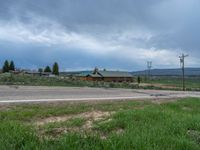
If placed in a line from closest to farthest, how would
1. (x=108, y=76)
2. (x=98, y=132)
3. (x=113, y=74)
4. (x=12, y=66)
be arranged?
1. (x=98, y=132)
2. (x=108, y=76)
3. (x=113, y=74)
4. (x=12, y=66)

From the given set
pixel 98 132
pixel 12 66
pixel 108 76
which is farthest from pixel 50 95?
pixel 12 66

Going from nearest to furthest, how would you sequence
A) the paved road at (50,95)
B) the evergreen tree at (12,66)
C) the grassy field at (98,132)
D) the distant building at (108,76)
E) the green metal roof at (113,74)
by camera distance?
the grassy field at (98,132) → the paved road at (50,95) → the distant building at (108,76) → the green metal roof at (113,74) → the evergreen tree at (12,66)

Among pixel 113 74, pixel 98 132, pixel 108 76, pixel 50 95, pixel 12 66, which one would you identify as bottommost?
pixel 98 132

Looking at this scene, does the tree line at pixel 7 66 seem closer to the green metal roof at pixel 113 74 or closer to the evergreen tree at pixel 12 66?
the evergreen tree at pixel 12 66

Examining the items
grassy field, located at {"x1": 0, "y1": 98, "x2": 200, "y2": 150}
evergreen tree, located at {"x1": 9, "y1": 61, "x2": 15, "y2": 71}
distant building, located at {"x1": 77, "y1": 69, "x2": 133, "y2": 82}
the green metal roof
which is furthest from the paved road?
evergreen tree, located at {"x1": 9, "y1": 61, "x2": 15, "y2": 71}

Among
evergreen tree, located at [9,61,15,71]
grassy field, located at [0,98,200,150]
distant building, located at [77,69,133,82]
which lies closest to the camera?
grassy field, located at [0,98,200,150]

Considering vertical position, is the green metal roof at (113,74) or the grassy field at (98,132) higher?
the green metal roof at (113,74)

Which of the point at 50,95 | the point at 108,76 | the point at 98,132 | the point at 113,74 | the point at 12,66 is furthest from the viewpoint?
the point at 12,66

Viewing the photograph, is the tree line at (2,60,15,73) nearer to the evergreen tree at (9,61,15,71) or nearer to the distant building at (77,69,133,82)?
the evergreen tree at (9,61,15,71)

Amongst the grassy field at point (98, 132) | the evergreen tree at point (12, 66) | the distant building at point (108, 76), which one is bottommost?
the grassy field at point (98, 132)

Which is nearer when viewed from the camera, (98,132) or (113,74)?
(98,132)

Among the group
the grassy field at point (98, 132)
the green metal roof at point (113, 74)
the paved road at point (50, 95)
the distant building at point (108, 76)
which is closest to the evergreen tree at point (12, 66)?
the distant building at point (108, 76)

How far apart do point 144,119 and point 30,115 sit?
3343 mm

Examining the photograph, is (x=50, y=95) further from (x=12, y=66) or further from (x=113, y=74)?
(x=12, y=66)
